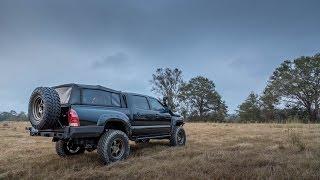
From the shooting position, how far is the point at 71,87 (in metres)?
9.07

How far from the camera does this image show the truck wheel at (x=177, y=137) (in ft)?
41.7

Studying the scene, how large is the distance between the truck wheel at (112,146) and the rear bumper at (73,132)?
22 cm

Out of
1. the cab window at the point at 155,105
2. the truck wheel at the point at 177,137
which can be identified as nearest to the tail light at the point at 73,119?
the cab window at the point at 155,105

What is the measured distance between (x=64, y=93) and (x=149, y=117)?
10.2 ft

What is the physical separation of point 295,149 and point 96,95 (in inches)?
209

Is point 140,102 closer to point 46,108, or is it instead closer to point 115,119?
point 115,119

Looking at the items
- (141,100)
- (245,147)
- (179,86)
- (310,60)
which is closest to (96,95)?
(141,100)

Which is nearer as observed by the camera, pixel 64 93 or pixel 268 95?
pixel 64 93

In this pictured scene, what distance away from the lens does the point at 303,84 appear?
48.8 m

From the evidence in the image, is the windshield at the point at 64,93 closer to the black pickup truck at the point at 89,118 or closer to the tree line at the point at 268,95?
the black pickup truck at the point at 89,118

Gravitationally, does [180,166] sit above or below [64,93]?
below

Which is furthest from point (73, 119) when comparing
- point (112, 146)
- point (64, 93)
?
point (112, 146)

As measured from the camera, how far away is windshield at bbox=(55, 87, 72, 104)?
29.2ft

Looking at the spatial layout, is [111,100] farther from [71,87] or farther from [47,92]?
[47,92]
